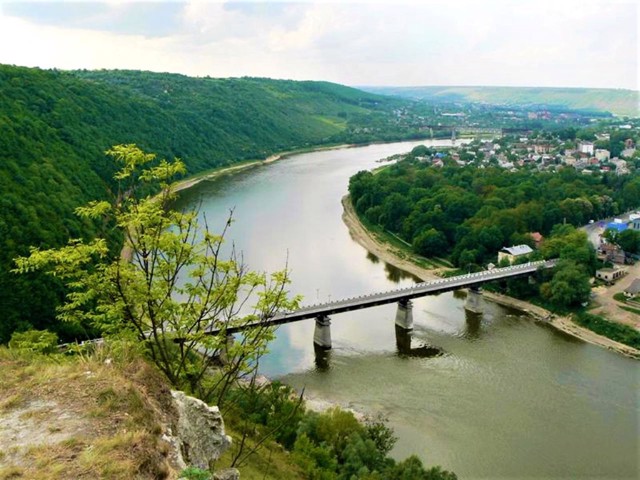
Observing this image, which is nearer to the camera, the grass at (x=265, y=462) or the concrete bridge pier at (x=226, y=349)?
the concrete bridge pier at (x=226, y=349)

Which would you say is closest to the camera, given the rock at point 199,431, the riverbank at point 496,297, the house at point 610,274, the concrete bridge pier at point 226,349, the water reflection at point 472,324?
the rock at point 199,431

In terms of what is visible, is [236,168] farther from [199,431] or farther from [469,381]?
[199,431]

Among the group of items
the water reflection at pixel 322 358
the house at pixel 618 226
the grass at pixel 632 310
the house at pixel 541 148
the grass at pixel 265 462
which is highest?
the house at pixel 541 148

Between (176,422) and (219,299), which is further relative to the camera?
(219,299)

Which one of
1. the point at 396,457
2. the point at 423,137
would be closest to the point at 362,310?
the point at 396,457

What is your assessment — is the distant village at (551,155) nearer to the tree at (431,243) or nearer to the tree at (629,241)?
the tree at (629,241)

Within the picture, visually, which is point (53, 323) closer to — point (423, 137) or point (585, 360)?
point (585, 360)

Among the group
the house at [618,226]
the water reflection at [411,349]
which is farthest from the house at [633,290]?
the water reflection at [411,349]
